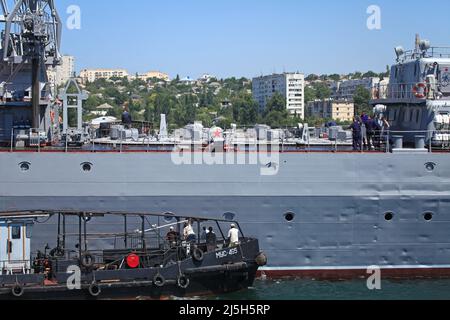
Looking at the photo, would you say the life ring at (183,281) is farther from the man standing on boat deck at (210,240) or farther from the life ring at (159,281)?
the man standing on boat deck at (210,240)

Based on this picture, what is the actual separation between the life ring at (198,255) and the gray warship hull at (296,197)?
212 centimetres

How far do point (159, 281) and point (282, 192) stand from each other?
498cm

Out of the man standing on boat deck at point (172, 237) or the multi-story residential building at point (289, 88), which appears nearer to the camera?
the man standing on boat deck at point (172, 237)

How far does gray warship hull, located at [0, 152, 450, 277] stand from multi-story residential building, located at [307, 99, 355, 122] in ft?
342

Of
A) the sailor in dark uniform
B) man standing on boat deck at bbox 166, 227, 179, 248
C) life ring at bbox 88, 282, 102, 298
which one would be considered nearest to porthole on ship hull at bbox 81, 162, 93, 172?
man standing on boat deck at bbox 166, 227, 179, 248

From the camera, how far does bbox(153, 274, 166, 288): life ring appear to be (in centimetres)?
2014

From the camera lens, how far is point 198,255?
20656 mm

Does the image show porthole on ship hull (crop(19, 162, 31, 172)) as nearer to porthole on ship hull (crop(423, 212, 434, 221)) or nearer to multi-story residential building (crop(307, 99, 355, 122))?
porthole on ship hull (crop(423, 212, 434, 221))

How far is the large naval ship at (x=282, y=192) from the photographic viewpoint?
22.4 m

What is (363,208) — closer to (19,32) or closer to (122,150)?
(122,150)

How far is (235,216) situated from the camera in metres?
22.7

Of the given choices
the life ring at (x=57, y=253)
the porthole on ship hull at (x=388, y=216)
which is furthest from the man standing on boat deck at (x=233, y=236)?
the porthole on ship hull at (x=388, y=216)

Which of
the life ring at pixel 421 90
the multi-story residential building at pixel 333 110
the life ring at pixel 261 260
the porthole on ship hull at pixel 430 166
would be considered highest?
the multi-story residential building at pixel 333 110

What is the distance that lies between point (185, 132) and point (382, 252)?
26.2ft
